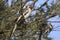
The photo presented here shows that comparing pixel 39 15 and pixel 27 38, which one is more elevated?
pixel 39 15

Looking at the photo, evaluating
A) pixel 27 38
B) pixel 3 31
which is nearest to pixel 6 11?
pixel 3 31

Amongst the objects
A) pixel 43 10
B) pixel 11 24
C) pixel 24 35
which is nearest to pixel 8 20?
pixel 11 24

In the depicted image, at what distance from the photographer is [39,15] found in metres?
3.19

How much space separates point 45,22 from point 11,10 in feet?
1.78

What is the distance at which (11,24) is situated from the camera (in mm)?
3137

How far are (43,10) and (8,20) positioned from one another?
531 millimetres

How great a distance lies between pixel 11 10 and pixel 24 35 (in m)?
0.42

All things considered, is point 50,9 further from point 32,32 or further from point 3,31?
point 3,31

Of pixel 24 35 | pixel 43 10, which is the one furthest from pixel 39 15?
pixel 24 35

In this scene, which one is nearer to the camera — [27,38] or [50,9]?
[50,9]

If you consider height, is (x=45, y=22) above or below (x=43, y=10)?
below

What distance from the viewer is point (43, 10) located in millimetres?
3162

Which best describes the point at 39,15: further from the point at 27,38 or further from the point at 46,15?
the point at 27,38

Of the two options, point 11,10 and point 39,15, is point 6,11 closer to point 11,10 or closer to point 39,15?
point 11,10
